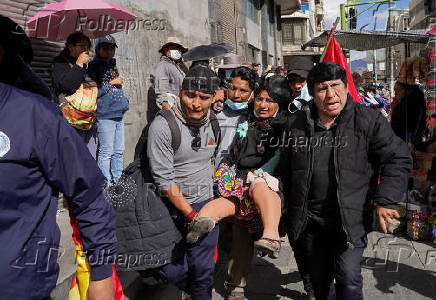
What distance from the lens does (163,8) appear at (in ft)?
29.4

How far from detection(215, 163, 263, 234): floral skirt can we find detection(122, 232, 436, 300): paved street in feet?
3.20

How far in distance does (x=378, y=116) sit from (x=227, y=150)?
128cm

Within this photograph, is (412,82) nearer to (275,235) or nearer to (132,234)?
(275,235)

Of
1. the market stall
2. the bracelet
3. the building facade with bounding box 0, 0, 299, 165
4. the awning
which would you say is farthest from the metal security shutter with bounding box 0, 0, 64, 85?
the market stall

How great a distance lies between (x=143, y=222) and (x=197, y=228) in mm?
400

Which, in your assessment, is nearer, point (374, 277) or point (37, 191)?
point (37, 191)

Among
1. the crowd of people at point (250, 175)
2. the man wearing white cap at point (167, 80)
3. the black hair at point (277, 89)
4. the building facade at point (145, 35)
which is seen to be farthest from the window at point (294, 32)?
the black hair at point (277, 89)

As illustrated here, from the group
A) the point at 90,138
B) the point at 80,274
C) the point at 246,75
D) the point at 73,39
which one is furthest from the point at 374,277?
the point at 73,39

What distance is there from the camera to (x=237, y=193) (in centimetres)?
335

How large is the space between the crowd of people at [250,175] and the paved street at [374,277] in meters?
0.46

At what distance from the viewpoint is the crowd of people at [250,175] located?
1661 mm

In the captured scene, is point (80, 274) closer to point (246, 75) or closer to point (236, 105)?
point (236, 105)

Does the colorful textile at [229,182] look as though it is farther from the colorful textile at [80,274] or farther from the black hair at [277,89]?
the colorful textile at [80,274]

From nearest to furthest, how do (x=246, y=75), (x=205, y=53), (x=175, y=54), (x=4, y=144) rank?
(x=4, y=144) → (x=246, y=75) → (x=175, y=54) → (x=205, y=53)
